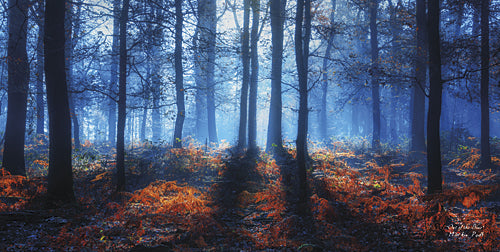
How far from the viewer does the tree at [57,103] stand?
7.04 meters

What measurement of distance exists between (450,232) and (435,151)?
2048mm

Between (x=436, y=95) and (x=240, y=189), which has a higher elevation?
(x=436, y=95)

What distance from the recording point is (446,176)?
449 inches

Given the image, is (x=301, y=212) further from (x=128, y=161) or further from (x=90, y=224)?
(x=128, y=161)

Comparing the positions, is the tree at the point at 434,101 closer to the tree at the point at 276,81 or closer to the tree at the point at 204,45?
the tree at the point at 204,45

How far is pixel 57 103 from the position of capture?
7113mm

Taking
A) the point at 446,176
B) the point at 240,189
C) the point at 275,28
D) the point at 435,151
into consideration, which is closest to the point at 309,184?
the point at 240,189

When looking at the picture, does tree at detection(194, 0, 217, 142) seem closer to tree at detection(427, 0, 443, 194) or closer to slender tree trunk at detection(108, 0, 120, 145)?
slender tree trunk at detection(108, 0, 120, 145)

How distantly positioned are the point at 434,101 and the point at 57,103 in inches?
342

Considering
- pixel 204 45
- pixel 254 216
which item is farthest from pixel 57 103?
pixel 254 216

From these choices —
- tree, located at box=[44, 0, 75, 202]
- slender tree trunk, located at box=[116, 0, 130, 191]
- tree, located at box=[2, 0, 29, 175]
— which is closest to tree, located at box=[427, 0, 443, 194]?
slender tree trunk, located at box=[116, 0, 130, 191]

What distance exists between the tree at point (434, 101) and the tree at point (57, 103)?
28.1ft

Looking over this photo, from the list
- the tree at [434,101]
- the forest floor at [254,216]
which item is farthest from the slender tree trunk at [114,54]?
the tree at [434,101]

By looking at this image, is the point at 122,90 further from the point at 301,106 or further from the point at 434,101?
the point at 434,101
